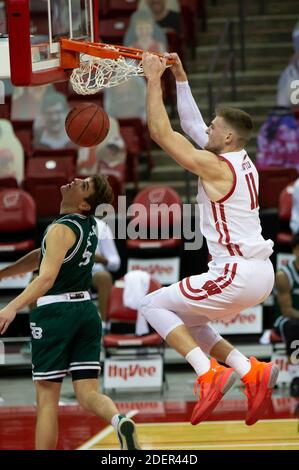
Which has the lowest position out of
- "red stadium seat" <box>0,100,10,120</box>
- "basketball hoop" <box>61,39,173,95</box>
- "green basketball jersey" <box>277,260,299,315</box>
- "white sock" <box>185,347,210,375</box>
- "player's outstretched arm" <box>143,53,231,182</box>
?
"green basketball jersey" <box>277,260,299,315</box>

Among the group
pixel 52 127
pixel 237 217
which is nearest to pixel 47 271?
pixel 237 217

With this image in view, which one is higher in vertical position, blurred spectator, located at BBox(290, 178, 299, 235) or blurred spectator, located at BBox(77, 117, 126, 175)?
blurred spectator, located at BBox(77, 117, 126, 175)

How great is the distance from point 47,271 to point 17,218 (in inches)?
192

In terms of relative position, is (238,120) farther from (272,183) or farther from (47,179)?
(47,179)

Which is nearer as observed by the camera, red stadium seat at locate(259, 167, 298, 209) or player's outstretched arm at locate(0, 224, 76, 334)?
player's outstretched arm at locate(0, 224, 76, 334)

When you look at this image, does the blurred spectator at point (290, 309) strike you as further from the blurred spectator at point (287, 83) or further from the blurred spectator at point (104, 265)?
the blurred spectator at point (287, 83)

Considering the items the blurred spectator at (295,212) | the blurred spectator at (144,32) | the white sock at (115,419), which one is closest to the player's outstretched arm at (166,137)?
the white sock at (115,419)

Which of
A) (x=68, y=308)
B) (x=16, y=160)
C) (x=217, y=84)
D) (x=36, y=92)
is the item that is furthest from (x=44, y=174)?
(x=68, y=308)

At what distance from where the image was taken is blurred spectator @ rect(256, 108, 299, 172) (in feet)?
41.7

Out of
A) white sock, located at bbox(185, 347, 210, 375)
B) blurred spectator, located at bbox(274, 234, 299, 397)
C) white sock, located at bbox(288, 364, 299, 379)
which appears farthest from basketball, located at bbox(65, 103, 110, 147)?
white sock, located at bbox(288, 364, 299, 379)

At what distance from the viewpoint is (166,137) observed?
23.1ft

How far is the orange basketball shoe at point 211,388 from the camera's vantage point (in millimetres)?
7094

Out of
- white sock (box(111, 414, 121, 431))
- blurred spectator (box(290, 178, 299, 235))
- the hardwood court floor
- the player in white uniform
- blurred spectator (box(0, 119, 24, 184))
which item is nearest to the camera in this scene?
the player in white uniform

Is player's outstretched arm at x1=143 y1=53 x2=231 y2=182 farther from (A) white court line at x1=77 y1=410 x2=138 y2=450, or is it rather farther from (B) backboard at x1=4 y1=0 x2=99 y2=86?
(A) white court line at x1=77 y1=410 x2=138 y2=450
